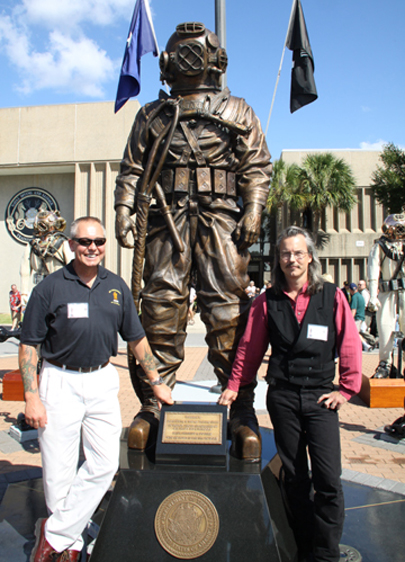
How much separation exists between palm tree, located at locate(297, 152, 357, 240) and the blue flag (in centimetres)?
1955

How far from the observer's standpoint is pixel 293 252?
2396 millimetres

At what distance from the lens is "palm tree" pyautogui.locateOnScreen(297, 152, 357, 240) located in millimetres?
23469

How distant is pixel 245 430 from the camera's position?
8.58ft

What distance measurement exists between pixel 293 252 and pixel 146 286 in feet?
4.13

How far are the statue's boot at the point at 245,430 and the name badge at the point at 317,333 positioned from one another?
2.30 feet

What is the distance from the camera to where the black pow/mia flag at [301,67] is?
427 cm

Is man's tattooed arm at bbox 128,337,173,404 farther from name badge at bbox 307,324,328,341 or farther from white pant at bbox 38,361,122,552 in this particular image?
name badge at bbox 307,324,328,341

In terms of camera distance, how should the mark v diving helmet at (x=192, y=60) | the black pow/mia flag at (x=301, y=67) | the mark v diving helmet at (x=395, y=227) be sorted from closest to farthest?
1. the mark v diving helmet at (x=192, y=60)
2. the black pow/mia flag at (x=301, y=67)
3. the mark v diving helmet at (x=395, y=227)

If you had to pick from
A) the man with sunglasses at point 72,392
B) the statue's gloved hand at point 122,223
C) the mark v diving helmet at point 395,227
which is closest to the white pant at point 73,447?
the man with sunglasses at point 72,392

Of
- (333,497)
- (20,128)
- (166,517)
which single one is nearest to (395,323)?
(333,497)

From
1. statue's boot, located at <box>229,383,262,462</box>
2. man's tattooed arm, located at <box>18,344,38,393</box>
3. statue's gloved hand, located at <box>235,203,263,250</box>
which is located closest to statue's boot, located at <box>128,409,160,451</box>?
statue's boot, located at <box>229,383,262,462</box>

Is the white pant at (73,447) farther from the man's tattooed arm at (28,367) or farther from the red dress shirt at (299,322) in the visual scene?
the red dress shirt at (299,322)

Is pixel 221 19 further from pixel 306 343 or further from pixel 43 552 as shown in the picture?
pixel 43 552

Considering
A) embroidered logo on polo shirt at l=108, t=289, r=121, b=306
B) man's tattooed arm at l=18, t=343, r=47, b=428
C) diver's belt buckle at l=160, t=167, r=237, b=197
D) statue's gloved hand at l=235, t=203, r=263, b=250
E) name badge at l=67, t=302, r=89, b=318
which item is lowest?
man's tattooed arm at l=18, t=343, r=47, b=428
